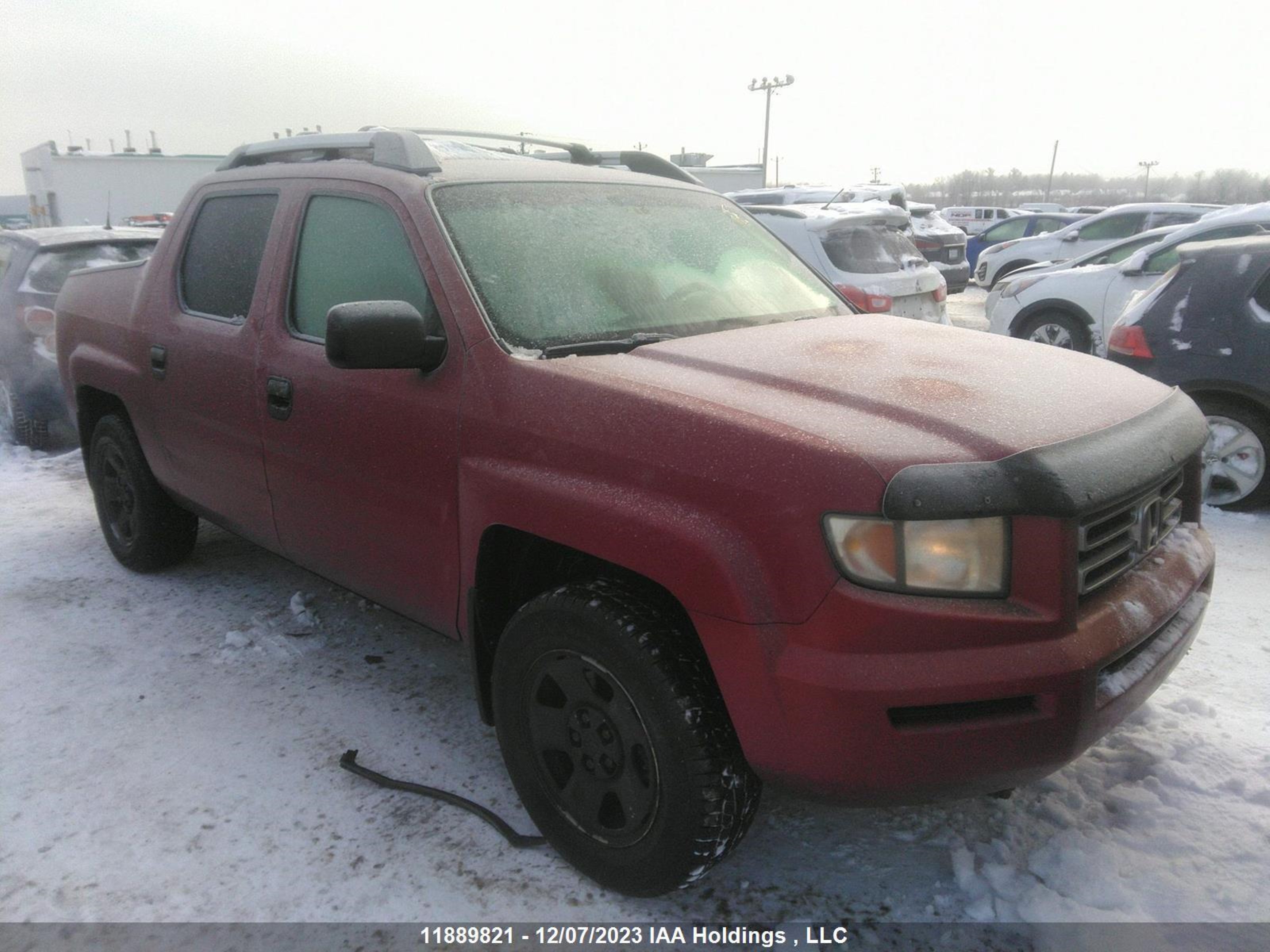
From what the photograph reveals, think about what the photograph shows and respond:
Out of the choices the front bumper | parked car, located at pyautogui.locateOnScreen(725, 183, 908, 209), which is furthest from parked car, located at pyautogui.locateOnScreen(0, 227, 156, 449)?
parked car, located at pyautogui.locateOnScreen(725, 183, 908, 209)

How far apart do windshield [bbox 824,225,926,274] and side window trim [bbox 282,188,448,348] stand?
550 cm

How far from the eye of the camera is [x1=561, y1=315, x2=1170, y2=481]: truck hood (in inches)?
79.2

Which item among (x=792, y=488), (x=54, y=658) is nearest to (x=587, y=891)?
(x=792, y=488)

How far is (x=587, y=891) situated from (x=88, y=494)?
5000mm

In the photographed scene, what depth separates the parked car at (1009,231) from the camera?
65.5 ft

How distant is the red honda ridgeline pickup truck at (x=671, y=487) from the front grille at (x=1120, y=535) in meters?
0.01

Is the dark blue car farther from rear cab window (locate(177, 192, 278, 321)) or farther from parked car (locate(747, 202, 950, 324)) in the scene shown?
rear cab window (locate(177, 192, 278, 321))

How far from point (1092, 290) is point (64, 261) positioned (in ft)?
27.5

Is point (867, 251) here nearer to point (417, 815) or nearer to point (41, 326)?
point (41, 326)

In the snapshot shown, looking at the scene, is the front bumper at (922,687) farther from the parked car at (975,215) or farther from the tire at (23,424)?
the parked car at (975,215)

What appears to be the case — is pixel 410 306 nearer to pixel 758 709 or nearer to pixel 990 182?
pixel 758 709

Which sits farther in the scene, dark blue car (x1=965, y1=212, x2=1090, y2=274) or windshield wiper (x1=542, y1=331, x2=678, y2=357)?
dark blue car (x1=965, y1=212, x2=1090, y2=274)

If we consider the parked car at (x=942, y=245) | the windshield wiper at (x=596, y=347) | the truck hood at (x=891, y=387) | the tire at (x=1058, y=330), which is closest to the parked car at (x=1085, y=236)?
the parked car at (x=942, y=245)

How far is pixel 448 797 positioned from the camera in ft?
9.29
